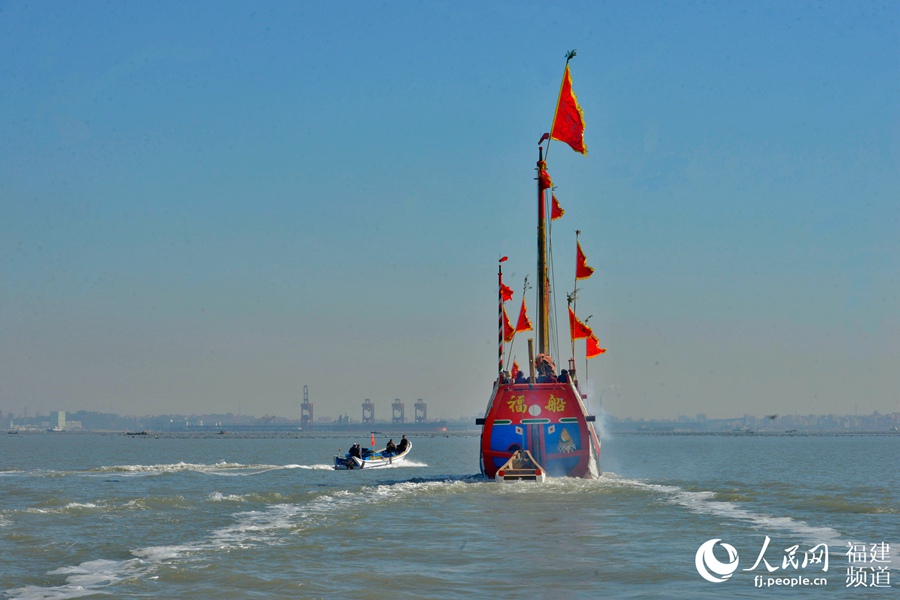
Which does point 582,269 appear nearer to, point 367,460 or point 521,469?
point 521,469

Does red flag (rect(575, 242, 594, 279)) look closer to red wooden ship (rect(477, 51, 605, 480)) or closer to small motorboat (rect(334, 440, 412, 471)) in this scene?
red wooden ship (rect(477, 51, 605, 480))

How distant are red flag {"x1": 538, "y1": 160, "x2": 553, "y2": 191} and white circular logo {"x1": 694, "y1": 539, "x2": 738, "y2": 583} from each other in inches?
1025

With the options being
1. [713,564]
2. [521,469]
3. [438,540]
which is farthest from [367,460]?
[713,564]

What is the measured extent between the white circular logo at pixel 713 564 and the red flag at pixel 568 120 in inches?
Answer: 897

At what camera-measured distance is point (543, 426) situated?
3975 cm

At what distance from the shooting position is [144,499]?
1389 inches

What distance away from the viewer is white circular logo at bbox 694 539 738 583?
18.8 m

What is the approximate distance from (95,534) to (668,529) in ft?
50.4

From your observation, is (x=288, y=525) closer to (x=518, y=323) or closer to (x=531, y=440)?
(x=531, y=440)

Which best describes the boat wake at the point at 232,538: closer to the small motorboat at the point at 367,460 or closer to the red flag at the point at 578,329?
the red flag at the point at 578,329

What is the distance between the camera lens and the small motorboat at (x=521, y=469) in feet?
127

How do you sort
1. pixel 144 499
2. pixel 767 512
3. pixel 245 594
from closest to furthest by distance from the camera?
pixel 245 594 → pixel 767 512 → pixel 144 499

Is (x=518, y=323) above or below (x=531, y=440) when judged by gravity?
above

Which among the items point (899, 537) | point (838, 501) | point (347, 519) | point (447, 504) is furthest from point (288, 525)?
point (838, 501)
